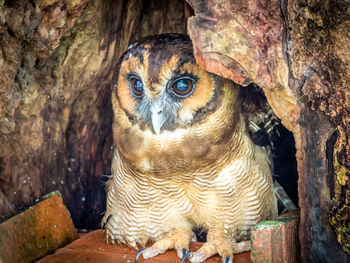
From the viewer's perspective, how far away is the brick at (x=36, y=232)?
256 cm

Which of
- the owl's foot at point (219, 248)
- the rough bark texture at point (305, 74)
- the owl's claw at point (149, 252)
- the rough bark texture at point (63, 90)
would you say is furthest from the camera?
the owl's claw at point (149, 252)

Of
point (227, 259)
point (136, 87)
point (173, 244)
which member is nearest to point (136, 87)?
point (136, 87)

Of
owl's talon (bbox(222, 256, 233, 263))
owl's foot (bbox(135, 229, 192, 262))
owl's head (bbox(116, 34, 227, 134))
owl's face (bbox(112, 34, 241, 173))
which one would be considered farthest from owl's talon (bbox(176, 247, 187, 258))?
owl's head (bbox(116, 34, 227, 134))

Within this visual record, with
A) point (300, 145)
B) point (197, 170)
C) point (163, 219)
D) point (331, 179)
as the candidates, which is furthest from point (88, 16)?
point (331, 179)

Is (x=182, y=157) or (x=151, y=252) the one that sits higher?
(x=182, y=157)

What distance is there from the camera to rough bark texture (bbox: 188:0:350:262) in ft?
6.36

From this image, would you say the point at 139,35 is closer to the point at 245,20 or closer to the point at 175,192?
the point at 175,192

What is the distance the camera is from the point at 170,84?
8.45 ft

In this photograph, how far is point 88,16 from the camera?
114 inches

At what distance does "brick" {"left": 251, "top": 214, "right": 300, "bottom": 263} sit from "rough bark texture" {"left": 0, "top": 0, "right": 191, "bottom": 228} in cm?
152

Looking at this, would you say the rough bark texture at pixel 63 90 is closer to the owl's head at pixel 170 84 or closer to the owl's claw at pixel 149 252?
the owl's head at pixel 170 84

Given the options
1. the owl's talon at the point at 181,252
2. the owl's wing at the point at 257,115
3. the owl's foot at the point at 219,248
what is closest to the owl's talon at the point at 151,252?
the owl's talon at the point at 181,252

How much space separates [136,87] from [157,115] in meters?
0.27

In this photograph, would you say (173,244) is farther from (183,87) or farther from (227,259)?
(183,87)
